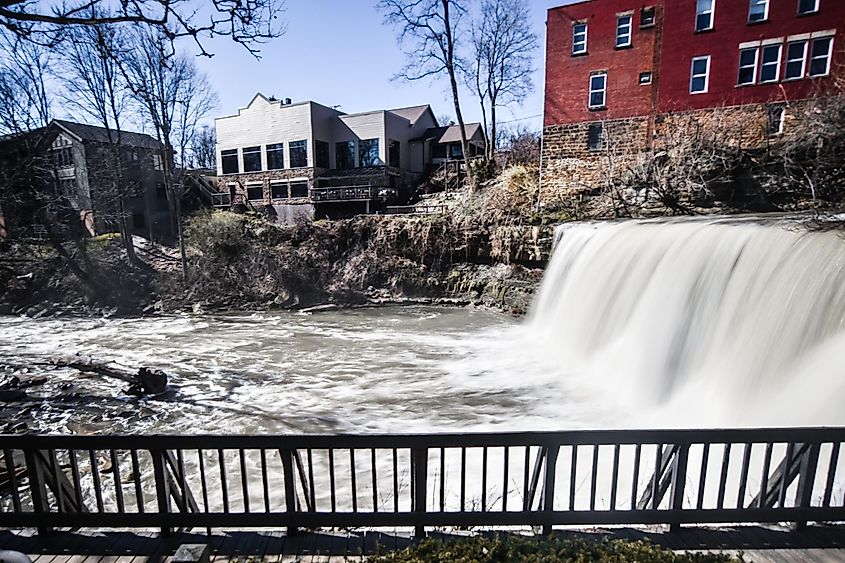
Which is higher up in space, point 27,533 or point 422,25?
point 422,25

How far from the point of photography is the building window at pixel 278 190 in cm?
3409

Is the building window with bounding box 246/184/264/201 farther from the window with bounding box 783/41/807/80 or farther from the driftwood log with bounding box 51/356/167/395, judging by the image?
the window with bounding box 783/41/807/80

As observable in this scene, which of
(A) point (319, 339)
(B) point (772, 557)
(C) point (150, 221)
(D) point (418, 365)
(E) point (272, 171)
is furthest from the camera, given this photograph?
(E) point (272, 171)

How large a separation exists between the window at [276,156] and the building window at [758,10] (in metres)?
29.0

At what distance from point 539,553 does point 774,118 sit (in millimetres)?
22273

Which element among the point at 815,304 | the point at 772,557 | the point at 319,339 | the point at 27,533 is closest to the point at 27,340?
the point at 319,339

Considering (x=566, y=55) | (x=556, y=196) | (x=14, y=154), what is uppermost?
(x=566, y=55)

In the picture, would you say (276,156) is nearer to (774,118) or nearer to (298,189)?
(298,189)

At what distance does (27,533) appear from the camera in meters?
3.81

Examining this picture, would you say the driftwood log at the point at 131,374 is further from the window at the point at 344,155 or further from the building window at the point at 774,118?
the window at the point at 344,155

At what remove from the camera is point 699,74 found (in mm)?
19281

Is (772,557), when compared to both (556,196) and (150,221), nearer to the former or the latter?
(556,196)

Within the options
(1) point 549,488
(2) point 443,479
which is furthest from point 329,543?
(1) point 549,488

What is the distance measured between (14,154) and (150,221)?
29.0 feet
